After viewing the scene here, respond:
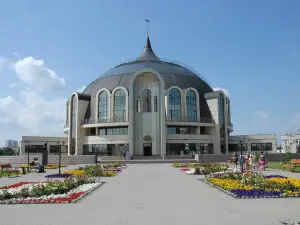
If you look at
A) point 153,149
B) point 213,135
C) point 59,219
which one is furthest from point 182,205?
point 213,135

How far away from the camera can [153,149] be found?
54.6m

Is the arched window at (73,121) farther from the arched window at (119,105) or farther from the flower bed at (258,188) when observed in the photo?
the flower bed at (258,188)

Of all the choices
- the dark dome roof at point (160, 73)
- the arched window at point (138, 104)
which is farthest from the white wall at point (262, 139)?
the arched window at point (138, 104)

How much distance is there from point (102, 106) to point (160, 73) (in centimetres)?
1427

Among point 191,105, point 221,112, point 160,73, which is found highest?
point 160,73

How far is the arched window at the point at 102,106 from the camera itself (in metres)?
61.2

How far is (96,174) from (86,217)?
12.8 meters

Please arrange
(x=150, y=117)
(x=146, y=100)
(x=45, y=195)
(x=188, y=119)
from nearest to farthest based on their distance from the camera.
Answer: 1. (x=45, y=195)
2. (x=150, y=117)
3. (x=146, y=100)
4. (x=188, y=119)

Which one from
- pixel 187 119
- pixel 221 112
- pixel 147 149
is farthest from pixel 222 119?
pixel 147 149

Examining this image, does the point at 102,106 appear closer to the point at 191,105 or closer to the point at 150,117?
the point at 150,117

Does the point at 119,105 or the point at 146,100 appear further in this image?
the point at 119,105

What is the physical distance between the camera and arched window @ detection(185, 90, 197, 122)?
A: 61.5m

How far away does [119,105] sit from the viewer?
198ft

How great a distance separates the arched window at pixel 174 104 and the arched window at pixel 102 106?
12.6 metres
